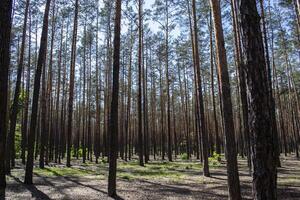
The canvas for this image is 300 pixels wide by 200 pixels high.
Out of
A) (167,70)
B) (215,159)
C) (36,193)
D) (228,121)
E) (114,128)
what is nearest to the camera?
(228,121)

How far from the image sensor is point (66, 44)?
24359 millimetres

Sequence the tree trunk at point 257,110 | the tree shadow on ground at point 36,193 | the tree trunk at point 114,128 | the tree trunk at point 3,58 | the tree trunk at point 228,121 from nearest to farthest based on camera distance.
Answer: the tree trunk at point 257,110, the tree trunk at point 3,58, the tree trunk at point 228,121, the tree shadow on ground at point 36,193, the tree trunk at point 114,128

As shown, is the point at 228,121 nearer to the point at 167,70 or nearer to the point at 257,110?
the point at 257,110

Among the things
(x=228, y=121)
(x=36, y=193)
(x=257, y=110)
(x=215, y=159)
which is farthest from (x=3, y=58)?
(x=215, y=159)

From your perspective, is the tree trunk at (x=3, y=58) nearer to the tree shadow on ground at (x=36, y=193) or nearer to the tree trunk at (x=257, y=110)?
the tree shadow on ground at (x=36, y=193)

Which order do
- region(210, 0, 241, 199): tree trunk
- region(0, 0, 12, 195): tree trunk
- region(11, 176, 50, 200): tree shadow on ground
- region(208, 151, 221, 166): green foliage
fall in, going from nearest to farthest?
region(0, 0, 12, 195): tree trunk
region(210, 0, 241, 199): tree trunk
region(11, 176, 50, 200): tree shadow on ground
region(208, 151, 221, 166): green foliage

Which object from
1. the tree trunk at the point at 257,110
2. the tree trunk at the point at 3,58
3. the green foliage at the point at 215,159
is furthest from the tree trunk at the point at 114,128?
the green foliage at the point at 215,159

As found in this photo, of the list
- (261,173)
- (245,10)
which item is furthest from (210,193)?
(245,10)

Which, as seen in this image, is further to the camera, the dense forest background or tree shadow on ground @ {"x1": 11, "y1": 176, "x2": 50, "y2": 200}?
tree shadow on ground @ {"x1": 11, "y1": 176, "x2": 50, "y2": 200}

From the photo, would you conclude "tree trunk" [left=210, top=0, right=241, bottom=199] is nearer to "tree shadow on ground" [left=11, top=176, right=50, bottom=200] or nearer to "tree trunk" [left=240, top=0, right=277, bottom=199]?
"tree trunk" [left=240, top=0, right=277, bottom=199]

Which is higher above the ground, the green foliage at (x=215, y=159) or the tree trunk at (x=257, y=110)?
the tree trunk at (x=257, y=110)

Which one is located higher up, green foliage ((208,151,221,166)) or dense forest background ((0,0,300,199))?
dense forest background ((0,0,300,199))

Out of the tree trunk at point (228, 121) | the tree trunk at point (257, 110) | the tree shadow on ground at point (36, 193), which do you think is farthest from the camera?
the tree shadow on ground at point (36, 193)

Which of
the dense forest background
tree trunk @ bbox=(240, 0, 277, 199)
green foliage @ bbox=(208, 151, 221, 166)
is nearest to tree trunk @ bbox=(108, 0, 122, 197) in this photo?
the dense forest background
